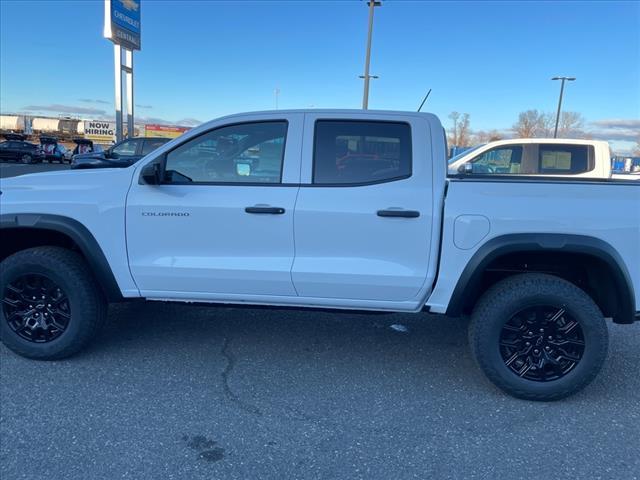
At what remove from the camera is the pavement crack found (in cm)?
302

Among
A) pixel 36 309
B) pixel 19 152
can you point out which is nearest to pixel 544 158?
pixel 36 309

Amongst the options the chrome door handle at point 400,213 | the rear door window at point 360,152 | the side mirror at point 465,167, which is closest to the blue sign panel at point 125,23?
the side mirror at point 465,167

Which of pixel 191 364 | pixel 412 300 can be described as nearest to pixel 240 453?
pixel 191 364

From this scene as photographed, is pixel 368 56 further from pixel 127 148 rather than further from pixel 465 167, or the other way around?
pixel 465 167

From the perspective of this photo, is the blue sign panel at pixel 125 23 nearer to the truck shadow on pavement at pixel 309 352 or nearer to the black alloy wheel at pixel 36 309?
the truck shadow on pavement at pixel 309 352

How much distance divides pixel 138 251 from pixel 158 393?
3.24 feet

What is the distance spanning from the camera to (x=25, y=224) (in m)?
3.39

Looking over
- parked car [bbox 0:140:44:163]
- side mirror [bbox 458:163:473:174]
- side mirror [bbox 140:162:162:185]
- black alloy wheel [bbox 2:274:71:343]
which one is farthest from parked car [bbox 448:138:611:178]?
parked car [bbox 0:140:44:163]

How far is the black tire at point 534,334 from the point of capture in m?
3.06

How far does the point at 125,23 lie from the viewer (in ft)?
85.0

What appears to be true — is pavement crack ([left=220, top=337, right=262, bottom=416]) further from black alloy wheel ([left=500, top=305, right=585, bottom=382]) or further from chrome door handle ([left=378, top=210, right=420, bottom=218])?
black alloy wheel ([left=500, top=305, right=585, bottom=382])

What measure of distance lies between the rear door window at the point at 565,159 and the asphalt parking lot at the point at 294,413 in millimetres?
5050

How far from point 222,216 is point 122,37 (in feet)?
87.2

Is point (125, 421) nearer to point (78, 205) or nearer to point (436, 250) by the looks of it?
point (78, 205)
